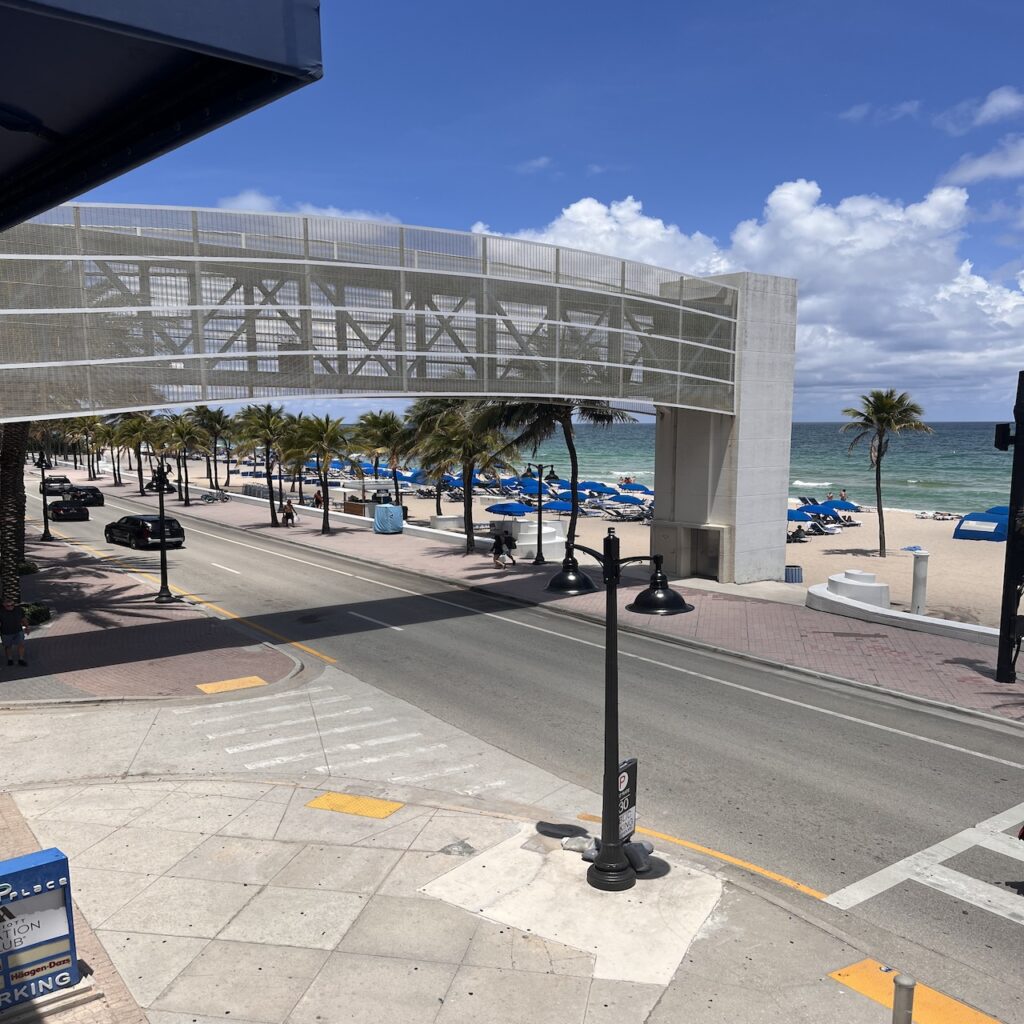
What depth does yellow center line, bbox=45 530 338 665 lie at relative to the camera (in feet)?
63.1

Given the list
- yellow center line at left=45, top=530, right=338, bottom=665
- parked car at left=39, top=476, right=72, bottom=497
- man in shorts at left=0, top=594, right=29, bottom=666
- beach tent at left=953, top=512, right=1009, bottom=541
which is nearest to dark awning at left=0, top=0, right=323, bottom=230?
man in shorts at left=0, top=594, right=29, bottom=666

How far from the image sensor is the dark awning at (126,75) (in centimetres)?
311

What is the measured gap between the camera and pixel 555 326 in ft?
77.9

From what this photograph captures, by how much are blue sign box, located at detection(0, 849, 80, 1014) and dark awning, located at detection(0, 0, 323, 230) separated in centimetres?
506

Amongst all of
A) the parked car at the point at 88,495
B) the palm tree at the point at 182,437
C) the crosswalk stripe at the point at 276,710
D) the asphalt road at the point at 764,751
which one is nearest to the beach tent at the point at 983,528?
the asphalt road at the point at 764,751

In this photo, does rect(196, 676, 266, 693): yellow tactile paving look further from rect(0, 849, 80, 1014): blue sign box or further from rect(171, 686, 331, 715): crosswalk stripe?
rect(0, 849, 80, 1014): blue sign box

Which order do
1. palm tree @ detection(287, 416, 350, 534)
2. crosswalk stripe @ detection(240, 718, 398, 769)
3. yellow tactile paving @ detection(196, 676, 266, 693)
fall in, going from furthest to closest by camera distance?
1. palm tree @ detection(287, 416, 350, 534)
2. yellow tactile paving @ detection(196, 676, 266, 693)
3. crosswalk stripe @ detection(240, 718, 398, 769)

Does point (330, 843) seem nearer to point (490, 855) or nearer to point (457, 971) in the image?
point (490, 855)

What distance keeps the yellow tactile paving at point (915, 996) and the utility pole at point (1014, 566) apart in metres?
11.4

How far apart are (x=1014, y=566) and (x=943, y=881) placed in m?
10.2

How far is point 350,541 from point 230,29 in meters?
37.8

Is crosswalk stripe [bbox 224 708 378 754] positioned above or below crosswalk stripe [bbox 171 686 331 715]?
above

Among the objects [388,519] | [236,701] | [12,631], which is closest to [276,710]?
[236,701]

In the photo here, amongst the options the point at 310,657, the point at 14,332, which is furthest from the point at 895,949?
the point at 14,332
